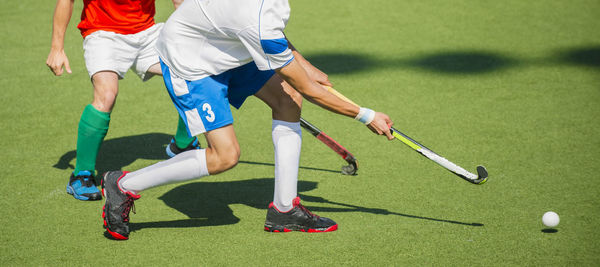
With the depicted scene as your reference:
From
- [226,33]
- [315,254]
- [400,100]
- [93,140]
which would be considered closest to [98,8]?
[93,140]

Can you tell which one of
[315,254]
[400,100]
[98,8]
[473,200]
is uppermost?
[400,100]

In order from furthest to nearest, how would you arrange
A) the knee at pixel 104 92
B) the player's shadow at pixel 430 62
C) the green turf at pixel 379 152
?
1. the player's shadow at pixel 430 62
2. the knee at pixel 104 92
3. the green turf at pixel 379 152

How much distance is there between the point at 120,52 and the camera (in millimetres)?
3633

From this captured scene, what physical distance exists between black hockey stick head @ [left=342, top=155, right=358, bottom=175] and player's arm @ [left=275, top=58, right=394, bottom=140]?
29.7 inches

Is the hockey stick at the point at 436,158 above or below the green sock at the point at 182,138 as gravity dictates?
above

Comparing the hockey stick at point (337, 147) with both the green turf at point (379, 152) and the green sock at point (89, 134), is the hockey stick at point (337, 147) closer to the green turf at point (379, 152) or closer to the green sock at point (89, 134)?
the green turf at point (379, 152)

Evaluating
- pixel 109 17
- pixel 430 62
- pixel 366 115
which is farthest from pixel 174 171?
pixel 430 62

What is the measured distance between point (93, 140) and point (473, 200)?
6.91ft

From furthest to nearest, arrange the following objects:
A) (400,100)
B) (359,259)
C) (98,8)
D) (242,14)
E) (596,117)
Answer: (400,100) < (596,117) < (98,8) < (359,259) < (242,14)

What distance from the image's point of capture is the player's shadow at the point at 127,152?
4.07 m

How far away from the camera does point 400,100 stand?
4.95 m

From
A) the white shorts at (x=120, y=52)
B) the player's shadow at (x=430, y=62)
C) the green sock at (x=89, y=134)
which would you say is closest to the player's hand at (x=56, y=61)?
the white shorts at (x=120, y=52)

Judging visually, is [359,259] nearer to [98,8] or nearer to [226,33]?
[226,33]

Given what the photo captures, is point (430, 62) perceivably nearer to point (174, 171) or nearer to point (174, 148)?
point (174, 148)
